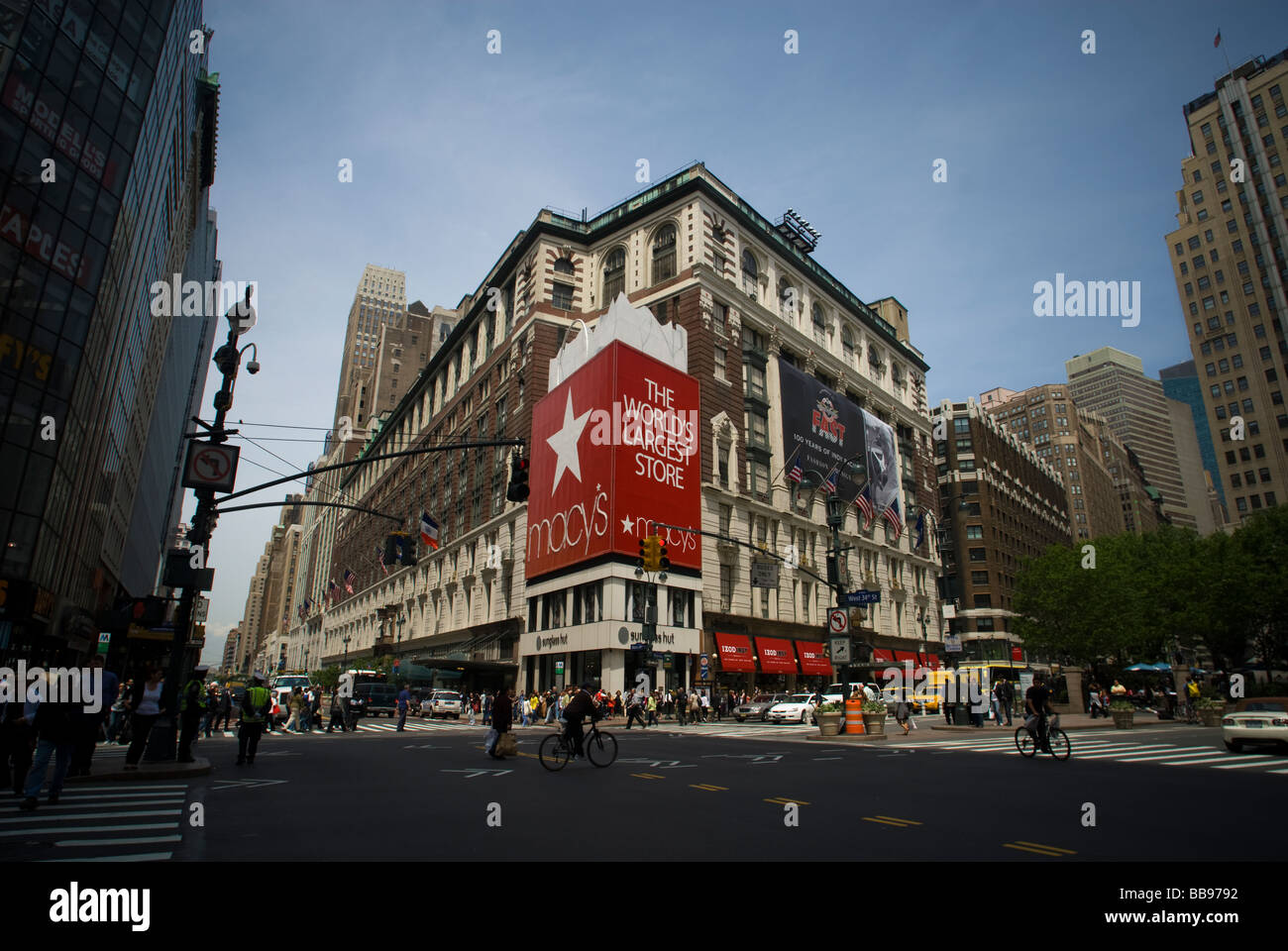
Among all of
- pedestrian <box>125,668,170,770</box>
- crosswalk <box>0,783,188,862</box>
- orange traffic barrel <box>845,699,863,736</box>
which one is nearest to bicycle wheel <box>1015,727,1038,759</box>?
orange traffic barrel <box>845,699,863,736</box>

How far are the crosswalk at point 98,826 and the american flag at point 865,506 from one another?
5243 cm


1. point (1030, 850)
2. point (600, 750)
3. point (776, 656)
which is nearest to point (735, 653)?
point (776, 656)

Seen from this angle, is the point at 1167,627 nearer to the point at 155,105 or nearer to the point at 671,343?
the point at 671,343

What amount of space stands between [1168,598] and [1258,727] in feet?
161

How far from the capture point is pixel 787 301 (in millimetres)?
59344

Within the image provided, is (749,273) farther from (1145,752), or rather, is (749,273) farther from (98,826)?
(98,826)

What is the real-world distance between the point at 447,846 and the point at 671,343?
43.0 m

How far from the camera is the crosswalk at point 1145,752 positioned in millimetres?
16562

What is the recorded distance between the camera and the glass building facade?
23.7 m

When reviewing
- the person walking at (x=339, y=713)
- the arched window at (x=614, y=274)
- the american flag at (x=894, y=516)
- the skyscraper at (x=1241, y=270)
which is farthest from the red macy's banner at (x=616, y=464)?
the skyscraper at (x=1241, y=270)

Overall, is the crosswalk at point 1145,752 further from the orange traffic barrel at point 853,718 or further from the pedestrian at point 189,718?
the pedestrian at point 189,718

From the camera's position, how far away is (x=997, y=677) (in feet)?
164

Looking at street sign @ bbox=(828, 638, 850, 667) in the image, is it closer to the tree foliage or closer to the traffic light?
the traffic light
